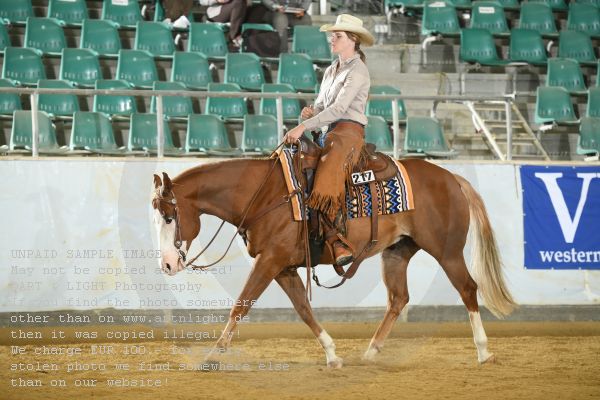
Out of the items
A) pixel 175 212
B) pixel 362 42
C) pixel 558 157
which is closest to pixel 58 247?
pixel 175 212

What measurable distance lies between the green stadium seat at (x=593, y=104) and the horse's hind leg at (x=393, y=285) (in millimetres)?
5751

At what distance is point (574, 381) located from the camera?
6543 mm

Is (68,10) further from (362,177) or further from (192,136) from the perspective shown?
(362,177)

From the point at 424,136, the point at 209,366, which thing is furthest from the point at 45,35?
the point at 209,366

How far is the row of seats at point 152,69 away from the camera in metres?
11.3

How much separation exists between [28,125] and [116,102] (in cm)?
178

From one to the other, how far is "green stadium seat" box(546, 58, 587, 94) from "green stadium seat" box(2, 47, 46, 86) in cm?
771

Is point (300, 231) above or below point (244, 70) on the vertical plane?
below

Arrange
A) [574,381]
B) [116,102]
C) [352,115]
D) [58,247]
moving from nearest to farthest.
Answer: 1. [574,381]
2. [352,115]
3. [58,247]
4. [116,102]

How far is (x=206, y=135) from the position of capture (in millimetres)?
10336

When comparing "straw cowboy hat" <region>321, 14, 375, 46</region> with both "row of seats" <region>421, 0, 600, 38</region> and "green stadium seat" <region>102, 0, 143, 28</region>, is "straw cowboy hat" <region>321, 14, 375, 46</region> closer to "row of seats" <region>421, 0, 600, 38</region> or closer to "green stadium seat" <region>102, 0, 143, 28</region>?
"green stadium seat" <region>102, 0, 143, 28</region>

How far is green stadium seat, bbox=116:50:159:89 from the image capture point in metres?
11.7

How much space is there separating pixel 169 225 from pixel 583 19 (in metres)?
10.9

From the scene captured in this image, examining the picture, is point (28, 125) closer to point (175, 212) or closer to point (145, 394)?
point (175, 212)
